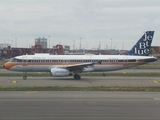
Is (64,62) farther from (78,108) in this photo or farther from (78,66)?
(78,108)

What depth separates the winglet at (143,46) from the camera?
39994mm

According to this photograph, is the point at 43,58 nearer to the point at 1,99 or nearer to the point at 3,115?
the point at 1,99

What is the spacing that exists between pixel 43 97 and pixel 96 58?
19515 millimetres

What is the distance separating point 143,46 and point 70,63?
30.9 ft

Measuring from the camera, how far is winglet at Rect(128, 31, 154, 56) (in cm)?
3999

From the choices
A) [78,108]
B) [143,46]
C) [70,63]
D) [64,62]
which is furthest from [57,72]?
[78,108]

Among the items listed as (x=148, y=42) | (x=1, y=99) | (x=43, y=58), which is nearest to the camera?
(x=1, y=99)

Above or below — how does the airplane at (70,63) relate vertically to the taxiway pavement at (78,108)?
above

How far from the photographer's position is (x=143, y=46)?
4031cm

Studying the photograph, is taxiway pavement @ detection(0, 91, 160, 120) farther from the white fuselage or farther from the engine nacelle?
the white fuselage

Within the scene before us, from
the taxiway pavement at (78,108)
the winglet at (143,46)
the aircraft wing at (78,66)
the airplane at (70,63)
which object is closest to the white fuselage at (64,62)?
the airplane at (70,63)

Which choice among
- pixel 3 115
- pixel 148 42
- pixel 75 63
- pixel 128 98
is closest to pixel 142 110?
pixel 128 98

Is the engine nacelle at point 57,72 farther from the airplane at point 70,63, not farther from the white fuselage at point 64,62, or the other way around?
the white fuselage at point 64,62

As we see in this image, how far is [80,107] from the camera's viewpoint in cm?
1588
